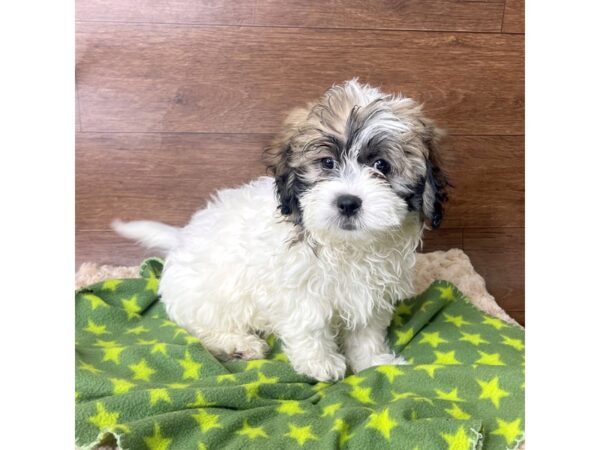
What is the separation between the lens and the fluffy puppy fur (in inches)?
62.6

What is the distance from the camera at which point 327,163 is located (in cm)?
164

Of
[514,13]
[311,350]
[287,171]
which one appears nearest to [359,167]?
[287,171]

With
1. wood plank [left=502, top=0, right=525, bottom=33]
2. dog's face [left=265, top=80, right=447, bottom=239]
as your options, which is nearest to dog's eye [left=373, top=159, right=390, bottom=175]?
dog's face [left=265, top=80, right=447, bottom=239]

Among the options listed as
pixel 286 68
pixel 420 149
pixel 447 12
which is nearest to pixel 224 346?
pixel 420 149

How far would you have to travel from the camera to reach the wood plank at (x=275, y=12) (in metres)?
2.22

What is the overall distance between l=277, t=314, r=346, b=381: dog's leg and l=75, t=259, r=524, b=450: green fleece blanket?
0.11 ft

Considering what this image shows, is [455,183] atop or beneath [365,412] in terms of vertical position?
atop

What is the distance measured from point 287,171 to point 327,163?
13cm

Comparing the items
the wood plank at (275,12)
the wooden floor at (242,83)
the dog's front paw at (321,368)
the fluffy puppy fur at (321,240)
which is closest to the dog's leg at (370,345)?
the fluffy puppy fur at (321,240)

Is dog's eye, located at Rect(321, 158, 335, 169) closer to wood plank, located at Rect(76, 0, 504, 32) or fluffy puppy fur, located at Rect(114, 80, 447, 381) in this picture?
fluffy puppy fur, located at Rect(114, 80, 447, 381)

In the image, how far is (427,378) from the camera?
184cm
